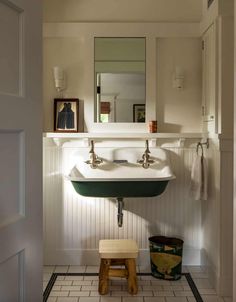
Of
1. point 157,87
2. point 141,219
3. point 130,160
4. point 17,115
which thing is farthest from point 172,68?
point 17,115

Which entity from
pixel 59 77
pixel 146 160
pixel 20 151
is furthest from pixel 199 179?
pixel 20 151

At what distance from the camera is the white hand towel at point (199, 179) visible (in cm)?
264

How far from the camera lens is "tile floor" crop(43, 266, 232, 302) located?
7.91 ft

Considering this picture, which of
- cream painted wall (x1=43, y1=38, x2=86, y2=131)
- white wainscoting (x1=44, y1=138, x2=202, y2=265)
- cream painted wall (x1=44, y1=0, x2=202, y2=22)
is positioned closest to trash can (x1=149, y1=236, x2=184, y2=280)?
white wainscoting (x1=44, y1=138, x2=202, y2=265)

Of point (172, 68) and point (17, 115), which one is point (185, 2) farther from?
point (17, 115)

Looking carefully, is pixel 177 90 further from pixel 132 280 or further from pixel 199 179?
pixel 132 280

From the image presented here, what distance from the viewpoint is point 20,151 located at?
1116mm

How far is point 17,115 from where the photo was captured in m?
1.08

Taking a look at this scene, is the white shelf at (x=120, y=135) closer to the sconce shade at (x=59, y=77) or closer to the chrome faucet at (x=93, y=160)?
the chrome faucet at (x=93, y=160)

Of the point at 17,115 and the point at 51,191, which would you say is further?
the point at 51,191

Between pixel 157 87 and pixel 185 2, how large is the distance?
704mm

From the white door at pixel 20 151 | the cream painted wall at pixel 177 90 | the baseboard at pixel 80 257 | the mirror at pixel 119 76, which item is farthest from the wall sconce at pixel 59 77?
the white door at pixel 20 151

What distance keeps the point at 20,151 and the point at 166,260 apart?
1.90 m

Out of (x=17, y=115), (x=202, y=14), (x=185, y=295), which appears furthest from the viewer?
(x=202, y=14)
